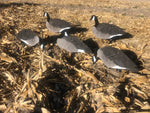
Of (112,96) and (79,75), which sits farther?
(79,75)

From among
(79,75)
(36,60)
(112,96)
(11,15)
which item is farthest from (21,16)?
(112,96)

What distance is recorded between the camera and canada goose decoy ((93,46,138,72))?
3.57 metres

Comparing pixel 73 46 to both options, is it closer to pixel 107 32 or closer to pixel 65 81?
pixel 65 81

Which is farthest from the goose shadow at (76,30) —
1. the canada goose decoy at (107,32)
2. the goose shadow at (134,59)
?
the goose shadow at (134,59)

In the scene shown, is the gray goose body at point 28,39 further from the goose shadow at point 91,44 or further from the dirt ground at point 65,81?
the goose shadow at point 91,44

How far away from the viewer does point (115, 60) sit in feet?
Result: 12.4

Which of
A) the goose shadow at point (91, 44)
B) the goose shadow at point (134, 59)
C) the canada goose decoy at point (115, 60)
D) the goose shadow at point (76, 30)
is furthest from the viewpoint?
the goose shadow at point (76, 30)

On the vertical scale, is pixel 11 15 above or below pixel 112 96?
above

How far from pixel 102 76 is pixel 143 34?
3.62 m

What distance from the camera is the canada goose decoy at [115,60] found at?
357 cm

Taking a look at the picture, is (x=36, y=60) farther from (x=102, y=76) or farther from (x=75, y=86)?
(x=102, y=76)

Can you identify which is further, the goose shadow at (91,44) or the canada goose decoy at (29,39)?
the goose shadow at (91,44)

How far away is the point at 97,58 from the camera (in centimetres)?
418

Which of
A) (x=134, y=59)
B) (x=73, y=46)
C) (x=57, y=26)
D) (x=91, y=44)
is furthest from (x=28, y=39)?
(x=134, y=59)
